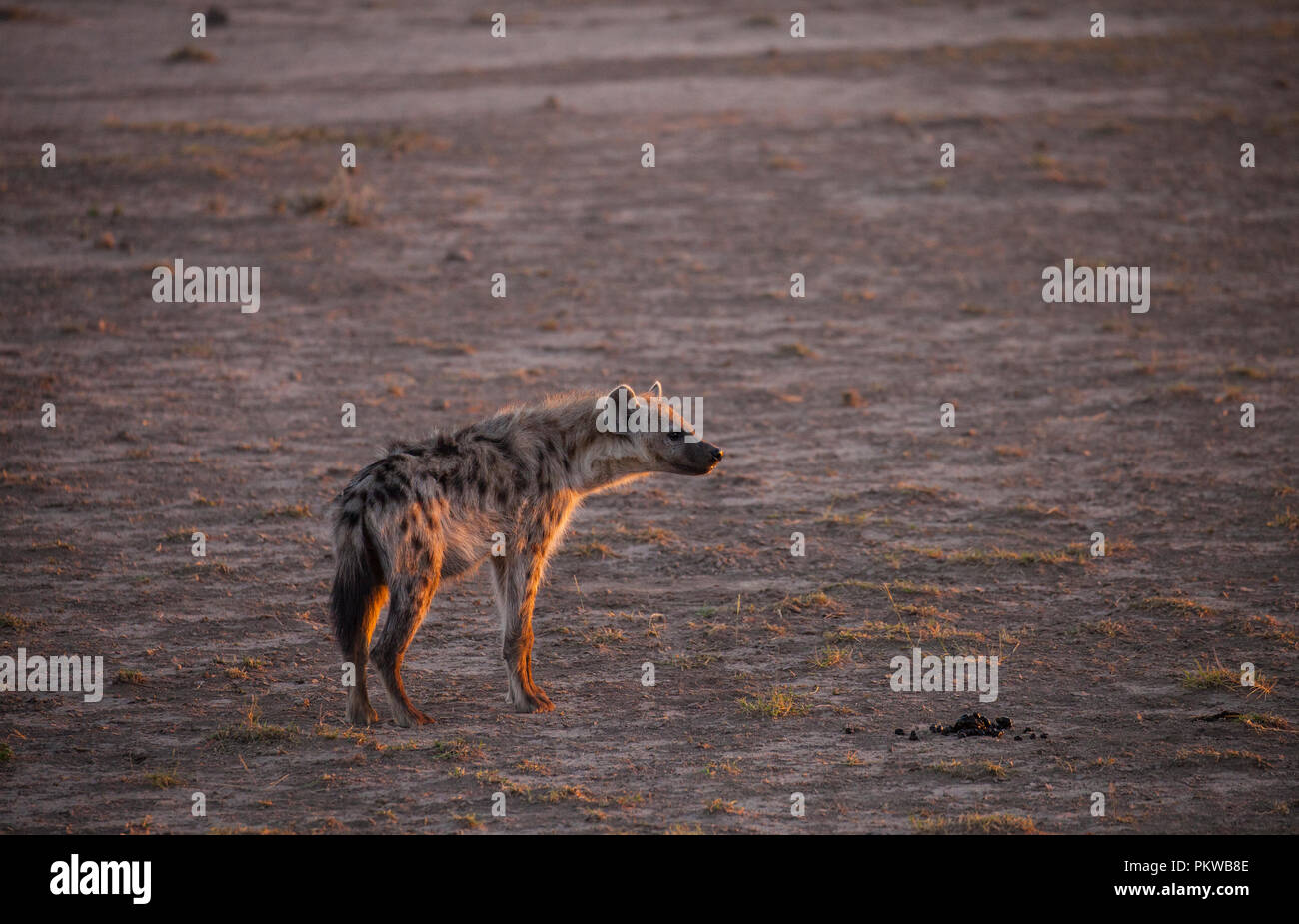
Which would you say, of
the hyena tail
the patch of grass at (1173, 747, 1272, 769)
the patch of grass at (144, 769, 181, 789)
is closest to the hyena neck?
the hyena tail

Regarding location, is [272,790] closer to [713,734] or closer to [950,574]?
[713,734]

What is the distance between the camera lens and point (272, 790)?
6.19 meters

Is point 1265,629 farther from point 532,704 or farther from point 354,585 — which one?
point 354,585

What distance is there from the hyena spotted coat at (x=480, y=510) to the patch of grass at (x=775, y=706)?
3.33 ft

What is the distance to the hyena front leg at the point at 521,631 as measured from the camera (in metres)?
7.08

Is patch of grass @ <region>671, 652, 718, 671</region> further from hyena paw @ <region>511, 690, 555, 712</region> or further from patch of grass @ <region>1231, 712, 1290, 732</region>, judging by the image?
patch of grass @ <region>1231, 712, 1290, 732</region>

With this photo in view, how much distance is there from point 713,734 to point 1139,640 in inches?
106

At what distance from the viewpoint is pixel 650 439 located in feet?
24.8

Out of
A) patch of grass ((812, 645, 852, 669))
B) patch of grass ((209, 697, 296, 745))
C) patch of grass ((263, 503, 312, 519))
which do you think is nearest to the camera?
patch of grass ((209, 697, 296, 745))

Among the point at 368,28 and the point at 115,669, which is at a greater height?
the point at 368,28

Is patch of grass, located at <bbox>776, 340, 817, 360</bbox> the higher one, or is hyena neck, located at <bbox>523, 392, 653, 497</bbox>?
patch of grass, located at <bbox>776, 340, 817, 360</bbox>

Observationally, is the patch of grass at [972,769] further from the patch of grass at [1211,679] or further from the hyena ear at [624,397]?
the hyena ear at [624,397]

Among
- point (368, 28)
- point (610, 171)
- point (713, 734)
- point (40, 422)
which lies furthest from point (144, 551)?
point (368, 28)

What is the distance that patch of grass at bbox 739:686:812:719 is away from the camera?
7086 mm
